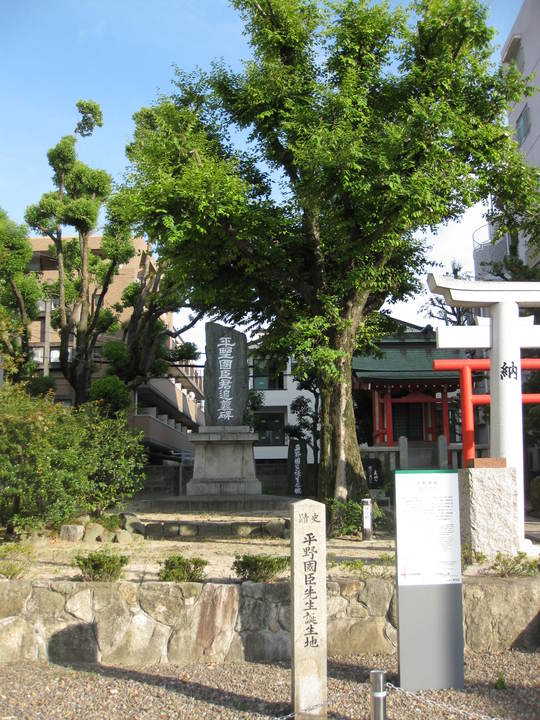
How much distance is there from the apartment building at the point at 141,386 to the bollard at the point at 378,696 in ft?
68.4

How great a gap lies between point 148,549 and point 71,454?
2121 mm

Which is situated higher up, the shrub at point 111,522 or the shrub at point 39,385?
the shrub at point 39,385

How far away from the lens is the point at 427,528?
557 cm

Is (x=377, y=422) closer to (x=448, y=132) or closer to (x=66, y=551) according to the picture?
(x=448, y=132)

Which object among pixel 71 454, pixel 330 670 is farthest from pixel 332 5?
pixel 330 670

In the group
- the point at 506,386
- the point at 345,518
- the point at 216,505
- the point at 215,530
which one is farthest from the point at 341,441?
the point at 216,505

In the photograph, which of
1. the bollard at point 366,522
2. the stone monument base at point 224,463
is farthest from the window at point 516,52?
the bollard at point 366,522

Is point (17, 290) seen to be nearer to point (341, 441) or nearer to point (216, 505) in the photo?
point (216, 505)

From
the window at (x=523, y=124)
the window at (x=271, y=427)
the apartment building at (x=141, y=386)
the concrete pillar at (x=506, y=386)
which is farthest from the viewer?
the window at (x=271, y=427)

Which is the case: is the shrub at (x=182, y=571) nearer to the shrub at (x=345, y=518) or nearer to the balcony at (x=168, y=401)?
the shrub at (x=345, y=518)

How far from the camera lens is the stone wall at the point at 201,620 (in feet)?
21.5

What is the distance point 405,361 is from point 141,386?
1313 cm

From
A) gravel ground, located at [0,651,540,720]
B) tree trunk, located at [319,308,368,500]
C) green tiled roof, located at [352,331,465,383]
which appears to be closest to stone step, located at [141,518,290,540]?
tree trunk, located at [319,308,368,500]

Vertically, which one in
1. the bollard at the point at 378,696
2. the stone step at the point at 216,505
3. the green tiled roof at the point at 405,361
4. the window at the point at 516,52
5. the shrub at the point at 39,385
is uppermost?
the window at the point at 516,52
